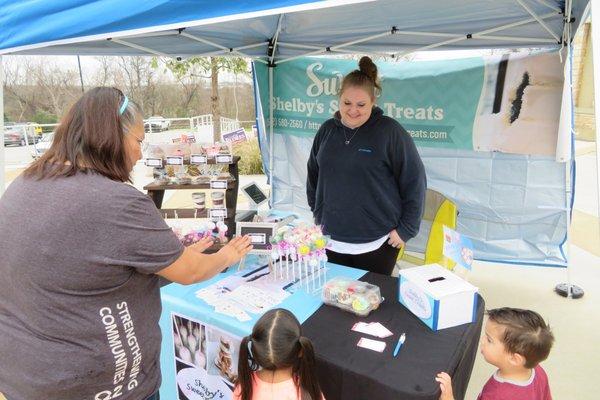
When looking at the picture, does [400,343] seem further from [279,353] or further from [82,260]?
[82,260]

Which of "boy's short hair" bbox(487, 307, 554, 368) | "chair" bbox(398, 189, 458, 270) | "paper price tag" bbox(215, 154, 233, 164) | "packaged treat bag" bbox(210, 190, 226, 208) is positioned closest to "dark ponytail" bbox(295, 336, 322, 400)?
"boy's short hair" bbox(487, 307, 554, 368)

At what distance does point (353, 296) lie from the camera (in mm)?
1493

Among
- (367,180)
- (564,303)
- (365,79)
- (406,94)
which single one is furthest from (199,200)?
(564,303)

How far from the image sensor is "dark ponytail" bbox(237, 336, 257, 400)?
1132 mm

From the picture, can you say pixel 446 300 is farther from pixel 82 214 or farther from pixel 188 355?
pixel 82 214

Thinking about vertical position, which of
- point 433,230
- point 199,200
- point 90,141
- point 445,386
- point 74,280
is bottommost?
→ point 433,230

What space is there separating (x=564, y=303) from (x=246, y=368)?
2860mm

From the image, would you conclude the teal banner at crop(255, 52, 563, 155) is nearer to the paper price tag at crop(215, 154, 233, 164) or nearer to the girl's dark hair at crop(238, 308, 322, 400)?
the paper price tag at crop(215, 154, 233, 164)

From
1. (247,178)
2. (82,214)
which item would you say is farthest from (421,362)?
(247,178)

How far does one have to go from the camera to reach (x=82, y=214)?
34.1 inches

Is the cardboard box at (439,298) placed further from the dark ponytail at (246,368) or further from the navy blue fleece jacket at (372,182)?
the dark ponytail at (246,368)

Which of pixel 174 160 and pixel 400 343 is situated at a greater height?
pixel 174 160

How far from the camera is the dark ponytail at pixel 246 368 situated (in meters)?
1.13

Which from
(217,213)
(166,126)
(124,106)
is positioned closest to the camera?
(124,106)
